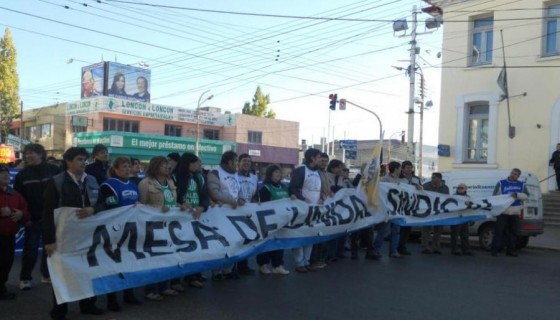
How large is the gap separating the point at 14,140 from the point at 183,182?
4381 centimetres

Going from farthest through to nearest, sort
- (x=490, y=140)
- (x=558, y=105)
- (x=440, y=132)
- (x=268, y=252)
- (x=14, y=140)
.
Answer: (x=14, y=140), (x=440, y=132), (x=490, y=140), (x=558, y=105), (x=268, y=252)

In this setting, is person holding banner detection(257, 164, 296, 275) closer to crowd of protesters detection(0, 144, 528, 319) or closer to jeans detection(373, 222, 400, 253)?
crowd of protesters detection(0, 144, 528, 319)

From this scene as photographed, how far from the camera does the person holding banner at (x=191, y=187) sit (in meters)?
7.12

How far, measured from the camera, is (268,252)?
8375mm

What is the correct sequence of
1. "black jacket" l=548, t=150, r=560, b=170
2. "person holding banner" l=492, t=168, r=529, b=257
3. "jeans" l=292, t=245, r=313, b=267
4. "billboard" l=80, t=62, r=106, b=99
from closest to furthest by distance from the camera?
"jeans" l=292, t=245, r=313, b=267
"person holding banner" l=492, t=168, r=529, b=257
"black jacket" l=548, t=150, r=560, b=170
"billboard" l=80, t=62, r=106, b=99

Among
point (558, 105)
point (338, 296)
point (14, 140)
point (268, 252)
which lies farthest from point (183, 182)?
point (14, 140)

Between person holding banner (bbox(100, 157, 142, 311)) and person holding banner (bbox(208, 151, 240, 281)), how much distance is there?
163 centimetres

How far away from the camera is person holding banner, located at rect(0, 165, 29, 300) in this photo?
6.27 m

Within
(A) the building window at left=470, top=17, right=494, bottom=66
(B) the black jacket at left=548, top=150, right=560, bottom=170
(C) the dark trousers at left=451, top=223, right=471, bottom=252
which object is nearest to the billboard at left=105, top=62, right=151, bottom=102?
(A) the building window at left=470, top=17, right=494, bottom=66

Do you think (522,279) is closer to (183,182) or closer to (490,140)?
(183,182)

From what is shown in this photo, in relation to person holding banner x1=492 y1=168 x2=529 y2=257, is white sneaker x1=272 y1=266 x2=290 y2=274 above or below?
below

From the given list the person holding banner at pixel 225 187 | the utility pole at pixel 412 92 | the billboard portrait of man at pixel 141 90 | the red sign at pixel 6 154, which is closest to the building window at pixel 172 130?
the billboard portrait of man at pixel 141 90

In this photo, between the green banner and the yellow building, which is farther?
the green banner

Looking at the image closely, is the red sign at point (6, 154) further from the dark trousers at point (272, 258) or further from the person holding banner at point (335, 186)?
the dark trousers at point (272, 258)
